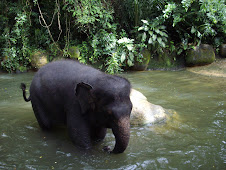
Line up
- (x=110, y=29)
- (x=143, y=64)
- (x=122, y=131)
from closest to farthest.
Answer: (x=122, y=131)
(x=143, y=64)
(x=110, y=29)

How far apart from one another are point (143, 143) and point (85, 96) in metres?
1.39

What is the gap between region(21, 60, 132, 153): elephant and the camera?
127 inches

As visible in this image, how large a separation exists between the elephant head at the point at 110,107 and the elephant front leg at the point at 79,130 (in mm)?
170

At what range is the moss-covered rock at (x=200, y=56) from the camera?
11.8 metres

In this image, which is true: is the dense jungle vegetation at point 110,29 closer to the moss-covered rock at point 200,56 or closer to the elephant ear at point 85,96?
the moss-covered rock at point 200,56

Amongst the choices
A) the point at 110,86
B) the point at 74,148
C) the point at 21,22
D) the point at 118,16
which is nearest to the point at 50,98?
the point at 74,148

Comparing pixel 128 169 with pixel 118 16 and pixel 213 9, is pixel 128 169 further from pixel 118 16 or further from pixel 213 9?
pixel 118 16

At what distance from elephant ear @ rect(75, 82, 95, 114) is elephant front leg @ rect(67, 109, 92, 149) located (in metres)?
0.23

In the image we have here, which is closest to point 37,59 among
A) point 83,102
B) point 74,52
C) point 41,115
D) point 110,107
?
point 74,52

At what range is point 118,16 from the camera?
1284cm

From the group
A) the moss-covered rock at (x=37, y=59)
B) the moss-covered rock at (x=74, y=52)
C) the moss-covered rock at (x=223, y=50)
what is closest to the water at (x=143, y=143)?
the moss-covered rock at (x=37, y=59)

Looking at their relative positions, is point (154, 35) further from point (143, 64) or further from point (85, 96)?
point (85, 96)

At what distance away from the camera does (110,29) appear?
11953 millimetres

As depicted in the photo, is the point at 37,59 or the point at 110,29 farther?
the point at 110,29
